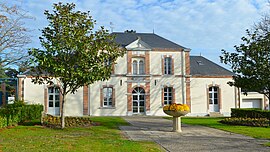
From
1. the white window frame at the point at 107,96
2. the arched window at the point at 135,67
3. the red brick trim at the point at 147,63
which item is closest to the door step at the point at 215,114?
the red brick trim at the point at 147,63

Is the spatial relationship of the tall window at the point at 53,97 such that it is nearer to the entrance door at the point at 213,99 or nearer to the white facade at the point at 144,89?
the white facade at the point at 144,89

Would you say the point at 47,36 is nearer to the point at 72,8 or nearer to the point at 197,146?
the point at 72,8

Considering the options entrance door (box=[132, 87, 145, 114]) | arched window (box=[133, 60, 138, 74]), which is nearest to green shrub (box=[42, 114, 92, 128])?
entrance door (box=[132, 87, 145, 114])

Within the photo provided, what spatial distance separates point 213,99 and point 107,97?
1000cm

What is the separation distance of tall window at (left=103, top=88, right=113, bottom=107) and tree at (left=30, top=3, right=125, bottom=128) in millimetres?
12815

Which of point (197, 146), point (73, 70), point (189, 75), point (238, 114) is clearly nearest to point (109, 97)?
point (189, 75)

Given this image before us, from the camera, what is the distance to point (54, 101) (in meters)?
27.9

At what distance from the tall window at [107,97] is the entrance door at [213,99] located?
9355 mm

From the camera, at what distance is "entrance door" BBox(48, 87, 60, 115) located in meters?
27.8

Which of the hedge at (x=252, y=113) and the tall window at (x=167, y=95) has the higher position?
the tall window at (x=167, y=95)

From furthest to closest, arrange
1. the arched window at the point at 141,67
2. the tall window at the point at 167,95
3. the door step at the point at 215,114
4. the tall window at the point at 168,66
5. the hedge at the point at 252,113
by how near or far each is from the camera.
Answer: the door step at the point at 215,114
the tall window at the point at 168,66
the tall window at the point at 167,95
the arched window at the point at 141,67
the hedge at the point at 252,113

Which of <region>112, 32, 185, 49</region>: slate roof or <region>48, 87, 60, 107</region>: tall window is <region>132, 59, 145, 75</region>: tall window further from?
<region>48, 87, 60, 107</region>: tall window

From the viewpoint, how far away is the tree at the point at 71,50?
565 inches

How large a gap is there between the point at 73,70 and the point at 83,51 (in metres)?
0.98
